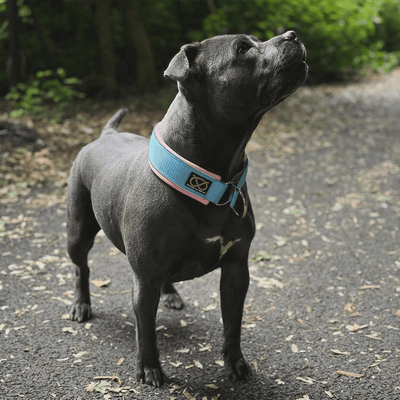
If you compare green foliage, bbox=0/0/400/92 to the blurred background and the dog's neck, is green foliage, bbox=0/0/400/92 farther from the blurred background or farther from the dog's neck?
the dog's neck

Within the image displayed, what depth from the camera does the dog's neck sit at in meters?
2.36

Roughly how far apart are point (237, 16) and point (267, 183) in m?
5.79

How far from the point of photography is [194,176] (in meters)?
2.41

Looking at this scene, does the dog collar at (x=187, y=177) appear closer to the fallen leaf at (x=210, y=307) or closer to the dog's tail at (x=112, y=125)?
the dog's tail at (x=112, y=125)

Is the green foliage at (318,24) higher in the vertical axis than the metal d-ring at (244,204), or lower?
lower

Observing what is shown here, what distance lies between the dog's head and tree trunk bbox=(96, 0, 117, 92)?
25.1ft

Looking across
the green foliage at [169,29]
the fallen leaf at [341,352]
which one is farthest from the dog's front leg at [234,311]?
the green foliage at [169,29]

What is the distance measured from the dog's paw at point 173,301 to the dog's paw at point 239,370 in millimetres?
883

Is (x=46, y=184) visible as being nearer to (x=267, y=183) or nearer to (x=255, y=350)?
(x=267, y=183)

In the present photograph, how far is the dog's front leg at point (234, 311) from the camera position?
283 cm

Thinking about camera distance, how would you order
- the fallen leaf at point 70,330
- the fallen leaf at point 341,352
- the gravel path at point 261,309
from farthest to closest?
1. the fallen leaf at point 70,330
2. the fallen leaf at point 341,352
3. the gravel path at point 261,309

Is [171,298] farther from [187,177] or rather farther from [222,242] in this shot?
[187,177]

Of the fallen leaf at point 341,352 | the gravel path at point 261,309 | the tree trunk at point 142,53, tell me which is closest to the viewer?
the gravel path at point 261,309

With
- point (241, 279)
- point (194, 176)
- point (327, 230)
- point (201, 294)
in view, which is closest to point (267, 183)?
point (327, 230)
